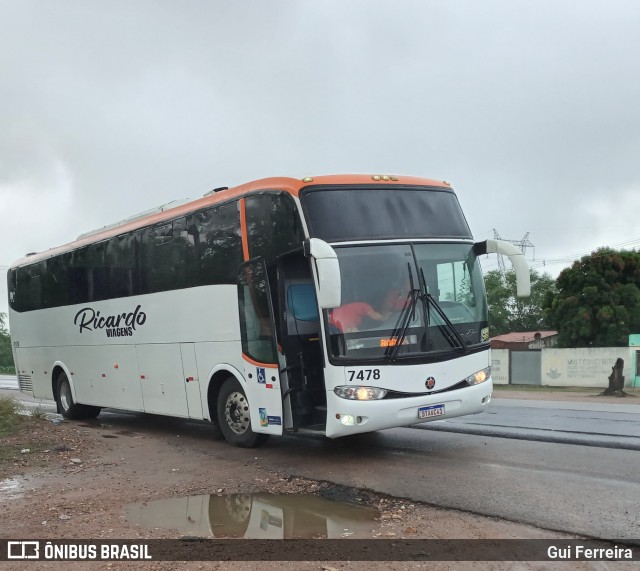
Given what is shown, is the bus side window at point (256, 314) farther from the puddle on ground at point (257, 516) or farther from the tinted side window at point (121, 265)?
the tinted side window at point (121, 265)

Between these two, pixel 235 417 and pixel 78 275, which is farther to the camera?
pixel 78 275

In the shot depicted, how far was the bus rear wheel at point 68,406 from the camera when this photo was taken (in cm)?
1509

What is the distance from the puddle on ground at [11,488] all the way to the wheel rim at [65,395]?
6895mm

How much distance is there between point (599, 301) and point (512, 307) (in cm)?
2303

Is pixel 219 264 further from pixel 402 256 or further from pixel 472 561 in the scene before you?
pixel 472 561

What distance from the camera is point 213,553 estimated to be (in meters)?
5.34

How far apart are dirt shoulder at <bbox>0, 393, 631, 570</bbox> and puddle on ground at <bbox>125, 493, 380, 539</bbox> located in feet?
0.34

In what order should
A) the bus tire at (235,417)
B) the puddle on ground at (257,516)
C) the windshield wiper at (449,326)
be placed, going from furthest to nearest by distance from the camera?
the bus tire at (235,417)
the windshield wiper at (449,326)
the puddle on ground at (257,516)

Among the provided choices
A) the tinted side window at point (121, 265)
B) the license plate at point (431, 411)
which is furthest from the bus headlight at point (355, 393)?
the tinted side window at point (121, 265)

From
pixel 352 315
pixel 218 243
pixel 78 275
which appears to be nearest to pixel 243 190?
pixel 218 243

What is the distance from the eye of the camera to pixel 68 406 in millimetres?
15227

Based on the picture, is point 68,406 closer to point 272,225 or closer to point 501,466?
point 272,225

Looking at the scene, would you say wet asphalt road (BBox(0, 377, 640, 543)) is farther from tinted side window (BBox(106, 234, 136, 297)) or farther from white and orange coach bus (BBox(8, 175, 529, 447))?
tinted side window (BBox(106, 234, 136, 297))

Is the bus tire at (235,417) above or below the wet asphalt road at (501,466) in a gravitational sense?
above
